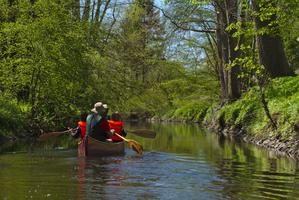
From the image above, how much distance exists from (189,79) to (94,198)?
3818 cm

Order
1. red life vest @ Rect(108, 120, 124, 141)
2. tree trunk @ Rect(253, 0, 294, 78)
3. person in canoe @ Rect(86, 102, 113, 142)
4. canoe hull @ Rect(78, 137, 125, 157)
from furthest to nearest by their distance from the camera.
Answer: tree trunk @ Rect(253, 0, 294, 78) < red life vest @ Rect(108, 120, 124, 141) < person in canoe @ Rect(86, 102, 113, 142) < canoe hull @ Rect(78, 137, 125, 157)

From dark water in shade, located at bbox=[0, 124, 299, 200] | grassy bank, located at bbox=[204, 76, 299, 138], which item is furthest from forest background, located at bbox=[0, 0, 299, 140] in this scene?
dark water in shade, located at bbox=[0, 124, 299, 200]

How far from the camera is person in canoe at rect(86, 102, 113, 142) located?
54.2ft

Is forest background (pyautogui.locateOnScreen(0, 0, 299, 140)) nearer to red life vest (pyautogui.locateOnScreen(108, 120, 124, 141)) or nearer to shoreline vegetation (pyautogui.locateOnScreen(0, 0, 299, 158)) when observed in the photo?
shoreline vegetation (pyautogui.locateOnScreen(0, 0, 299, 158))

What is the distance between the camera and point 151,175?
12.0m

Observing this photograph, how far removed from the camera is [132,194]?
9438 mm

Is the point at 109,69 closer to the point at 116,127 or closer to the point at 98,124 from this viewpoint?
the point at 116,127

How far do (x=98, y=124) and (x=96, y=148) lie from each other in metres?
0.93

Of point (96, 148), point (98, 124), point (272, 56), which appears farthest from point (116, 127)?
point (272, 56)

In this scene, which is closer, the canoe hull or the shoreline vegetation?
the canoe hull

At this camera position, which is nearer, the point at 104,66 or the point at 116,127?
the point at 116,127

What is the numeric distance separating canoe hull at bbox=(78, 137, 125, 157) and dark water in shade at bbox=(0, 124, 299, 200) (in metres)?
0.47

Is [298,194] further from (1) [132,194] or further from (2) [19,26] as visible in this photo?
(2) [19,26]

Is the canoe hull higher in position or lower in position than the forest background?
lower
